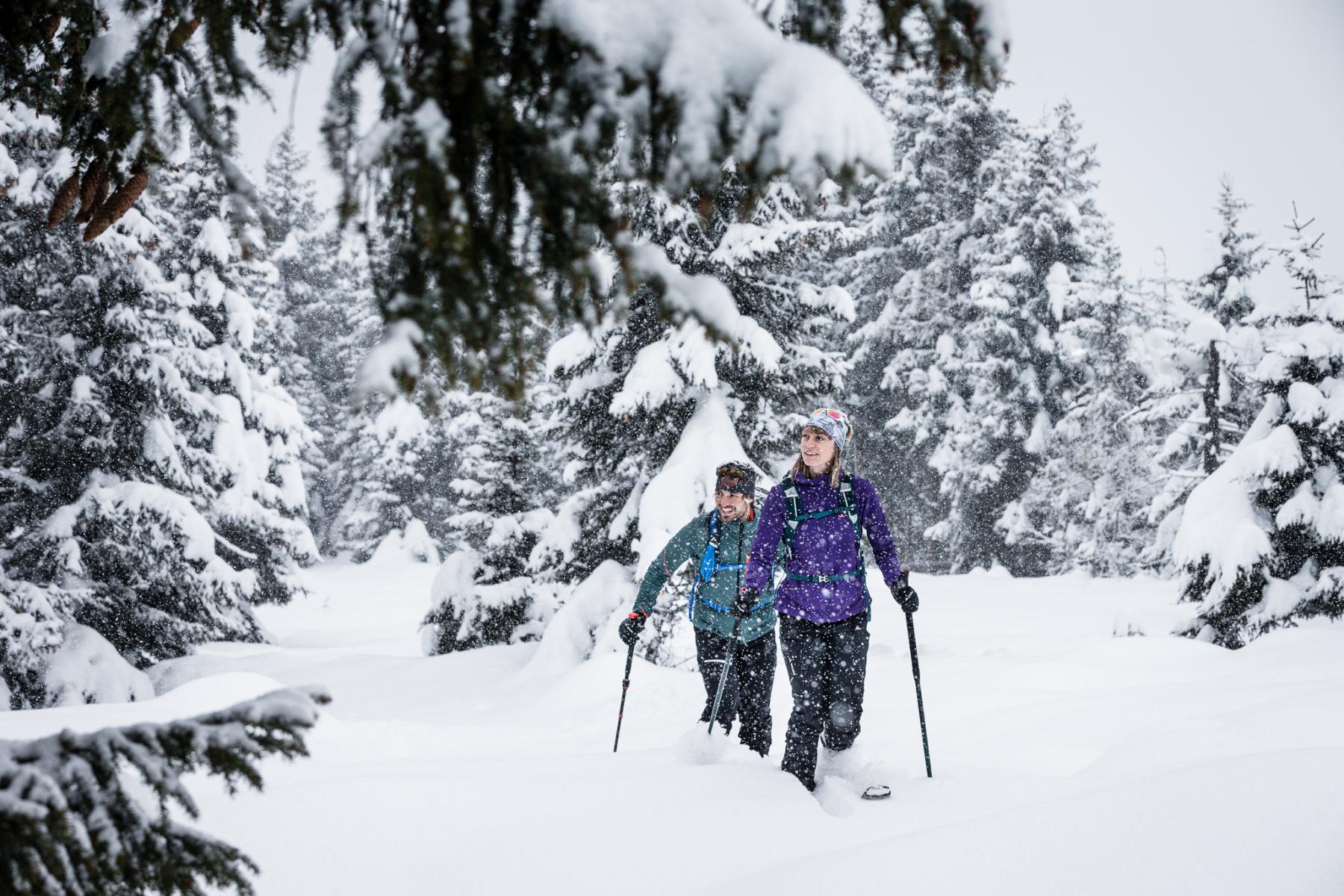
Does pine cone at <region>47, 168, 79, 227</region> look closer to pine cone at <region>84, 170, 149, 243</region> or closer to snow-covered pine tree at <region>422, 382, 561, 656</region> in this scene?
pine cone at <region>84, 170, 149, 243</region>

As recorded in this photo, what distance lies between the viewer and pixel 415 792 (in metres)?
3.51

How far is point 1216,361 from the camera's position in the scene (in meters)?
15.8

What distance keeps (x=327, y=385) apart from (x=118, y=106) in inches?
1501

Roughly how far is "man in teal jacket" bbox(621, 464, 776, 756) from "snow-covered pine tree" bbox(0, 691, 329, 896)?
426 centimetres

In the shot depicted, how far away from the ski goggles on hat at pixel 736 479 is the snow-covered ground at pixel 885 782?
1814 millimetres

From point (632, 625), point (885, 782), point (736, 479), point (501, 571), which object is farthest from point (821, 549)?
point (501, 571)

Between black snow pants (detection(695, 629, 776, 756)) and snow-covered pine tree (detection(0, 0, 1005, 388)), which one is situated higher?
snow-covered pine tree (detection(0, 0, 1005, 388))

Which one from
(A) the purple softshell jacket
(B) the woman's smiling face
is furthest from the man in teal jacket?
(B) the woman's smiling face

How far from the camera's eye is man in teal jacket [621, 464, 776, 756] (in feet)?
18.9

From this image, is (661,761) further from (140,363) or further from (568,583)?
(140,363)

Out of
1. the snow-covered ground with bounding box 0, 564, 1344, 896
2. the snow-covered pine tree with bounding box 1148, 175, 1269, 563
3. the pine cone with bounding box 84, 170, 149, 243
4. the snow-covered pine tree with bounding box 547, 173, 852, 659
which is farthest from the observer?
the snow-covered pine tree with bounding box 1148, 175, 1269, 563

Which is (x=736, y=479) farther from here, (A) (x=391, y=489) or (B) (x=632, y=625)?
(A) (x=391, y=489)

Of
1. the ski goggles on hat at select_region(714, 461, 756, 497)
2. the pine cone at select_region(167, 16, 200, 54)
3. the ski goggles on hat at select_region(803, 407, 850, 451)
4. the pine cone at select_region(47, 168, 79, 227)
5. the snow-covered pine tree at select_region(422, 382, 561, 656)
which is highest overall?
the pine cone at select_region(167, 16, 200, 54)

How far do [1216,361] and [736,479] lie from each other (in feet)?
47.5
